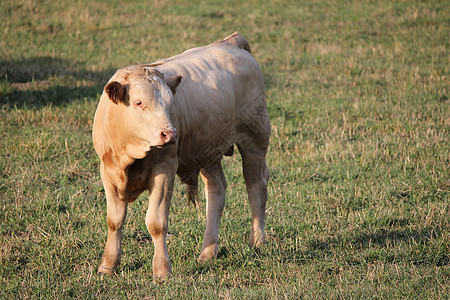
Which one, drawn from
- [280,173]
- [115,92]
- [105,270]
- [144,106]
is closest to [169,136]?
[144,106]

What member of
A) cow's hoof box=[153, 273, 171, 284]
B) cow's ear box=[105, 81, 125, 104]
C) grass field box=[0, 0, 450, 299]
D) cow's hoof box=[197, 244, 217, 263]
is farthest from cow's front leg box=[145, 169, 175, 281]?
cow's ear box=[105, 81, 125, 104]

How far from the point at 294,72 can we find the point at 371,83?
1927 millimetres

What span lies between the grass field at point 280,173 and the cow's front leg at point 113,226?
13cm

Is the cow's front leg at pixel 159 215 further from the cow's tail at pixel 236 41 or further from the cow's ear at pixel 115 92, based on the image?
the cow's tail at pixel 236 41

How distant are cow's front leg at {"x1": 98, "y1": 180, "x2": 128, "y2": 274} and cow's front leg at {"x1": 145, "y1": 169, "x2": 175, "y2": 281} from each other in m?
0.37

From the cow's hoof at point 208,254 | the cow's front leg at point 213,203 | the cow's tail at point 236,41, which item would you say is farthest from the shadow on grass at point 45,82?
the cow's hoof at point 208,254

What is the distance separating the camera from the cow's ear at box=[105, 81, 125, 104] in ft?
13.6

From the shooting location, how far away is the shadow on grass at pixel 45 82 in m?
10.2

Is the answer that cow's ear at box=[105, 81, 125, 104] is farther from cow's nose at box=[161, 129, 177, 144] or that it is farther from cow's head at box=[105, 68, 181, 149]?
cow's nose at box=[161, 129, 177, 144]

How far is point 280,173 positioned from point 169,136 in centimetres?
374

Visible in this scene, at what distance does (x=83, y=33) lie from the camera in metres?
15.6

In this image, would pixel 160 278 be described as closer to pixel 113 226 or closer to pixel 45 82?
pixel 113 226

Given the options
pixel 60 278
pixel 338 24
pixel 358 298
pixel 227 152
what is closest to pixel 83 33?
pixel 338 24

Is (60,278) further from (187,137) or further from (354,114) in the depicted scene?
(354,114)
